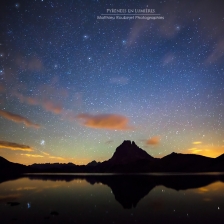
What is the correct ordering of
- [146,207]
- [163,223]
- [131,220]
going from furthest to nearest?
[146,207]
[131,220]
[163,223]

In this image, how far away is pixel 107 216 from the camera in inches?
1038

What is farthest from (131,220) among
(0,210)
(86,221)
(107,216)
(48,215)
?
(0,210)

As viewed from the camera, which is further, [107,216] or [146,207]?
[146,207]

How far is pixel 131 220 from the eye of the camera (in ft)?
79.9

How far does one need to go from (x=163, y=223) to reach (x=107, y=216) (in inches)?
299

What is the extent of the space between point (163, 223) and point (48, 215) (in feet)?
50.9

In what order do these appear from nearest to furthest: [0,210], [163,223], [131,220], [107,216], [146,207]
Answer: [163,223], [131,220], [107,216], [0,210], [146,207]

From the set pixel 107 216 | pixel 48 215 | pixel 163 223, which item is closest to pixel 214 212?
pixel 163 223

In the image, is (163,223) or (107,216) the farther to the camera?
(107,216)

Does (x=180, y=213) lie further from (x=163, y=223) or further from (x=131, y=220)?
(x=131, y=220)

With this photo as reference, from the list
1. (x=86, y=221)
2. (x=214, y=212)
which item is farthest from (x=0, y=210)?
(x=214, y=212)

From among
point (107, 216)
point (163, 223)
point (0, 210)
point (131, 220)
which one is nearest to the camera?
point (163, 223)

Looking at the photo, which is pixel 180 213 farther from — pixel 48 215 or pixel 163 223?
pixel 48 215

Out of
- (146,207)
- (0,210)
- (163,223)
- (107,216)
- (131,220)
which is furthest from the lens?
(146,207)
